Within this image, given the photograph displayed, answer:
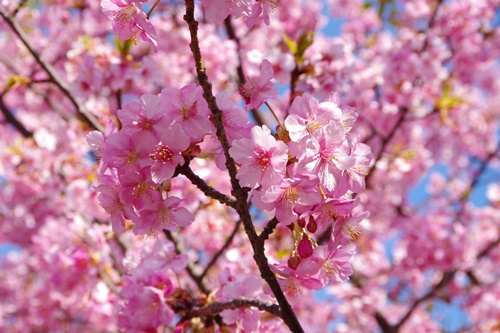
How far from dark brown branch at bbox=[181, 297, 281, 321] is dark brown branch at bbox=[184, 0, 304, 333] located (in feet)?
0.22

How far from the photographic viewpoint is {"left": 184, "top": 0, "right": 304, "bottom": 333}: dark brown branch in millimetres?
1425

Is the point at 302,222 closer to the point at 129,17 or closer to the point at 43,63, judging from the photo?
the point at 129,17

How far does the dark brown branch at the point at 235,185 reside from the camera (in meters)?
1.42

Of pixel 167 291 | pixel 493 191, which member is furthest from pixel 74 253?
pixel 493 191

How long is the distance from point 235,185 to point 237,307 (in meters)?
0.48

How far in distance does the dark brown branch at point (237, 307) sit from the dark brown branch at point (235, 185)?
7 cm

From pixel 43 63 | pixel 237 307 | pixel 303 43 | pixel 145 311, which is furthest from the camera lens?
pixel 43 63

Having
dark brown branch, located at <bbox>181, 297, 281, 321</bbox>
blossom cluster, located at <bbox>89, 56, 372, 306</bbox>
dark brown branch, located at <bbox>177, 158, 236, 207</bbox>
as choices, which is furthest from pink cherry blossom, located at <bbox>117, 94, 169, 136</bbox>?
dark brown branch, located at <bbox>181, 297, 281, 321</bbox>

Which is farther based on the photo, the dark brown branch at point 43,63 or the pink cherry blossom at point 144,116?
the dark brown branch at point 43,63

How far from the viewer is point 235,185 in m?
1.48

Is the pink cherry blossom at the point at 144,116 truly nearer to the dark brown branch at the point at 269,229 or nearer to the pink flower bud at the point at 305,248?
the dark brown branch at the point at 269,229

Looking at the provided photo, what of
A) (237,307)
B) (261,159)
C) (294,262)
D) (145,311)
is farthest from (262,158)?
(145,311)

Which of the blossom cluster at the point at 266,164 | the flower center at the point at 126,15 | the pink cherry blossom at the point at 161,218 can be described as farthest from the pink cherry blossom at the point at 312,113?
the flower center at the point at 126,15

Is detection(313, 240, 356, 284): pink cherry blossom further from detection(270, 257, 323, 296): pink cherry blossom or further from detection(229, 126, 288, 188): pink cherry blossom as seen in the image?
detection(229, 126, 288, 188): pink cherry blossom
